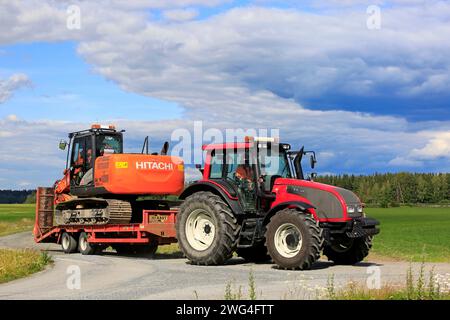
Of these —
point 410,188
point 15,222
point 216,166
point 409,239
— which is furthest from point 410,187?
point 216,166

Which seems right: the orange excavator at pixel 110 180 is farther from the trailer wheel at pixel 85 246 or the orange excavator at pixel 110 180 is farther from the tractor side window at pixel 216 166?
the tractor side window at pixel 216 166

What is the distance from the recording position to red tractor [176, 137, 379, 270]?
1516cm

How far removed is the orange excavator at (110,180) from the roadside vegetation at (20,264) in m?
2.97

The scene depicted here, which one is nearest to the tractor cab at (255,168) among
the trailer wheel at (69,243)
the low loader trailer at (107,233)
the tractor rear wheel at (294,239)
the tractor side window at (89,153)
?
the tractor rear wheel at (294,239)

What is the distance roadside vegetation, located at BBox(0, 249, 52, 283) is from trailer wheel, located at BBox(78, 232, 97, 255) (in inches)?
115

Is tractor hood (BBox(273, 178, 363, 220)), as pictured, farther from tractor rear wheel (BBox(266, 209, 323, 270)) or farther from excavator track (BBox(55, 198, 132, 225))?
excavator track (BBox(55, 198, 132, 225))

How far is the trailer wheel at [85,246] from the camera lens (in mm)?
21797

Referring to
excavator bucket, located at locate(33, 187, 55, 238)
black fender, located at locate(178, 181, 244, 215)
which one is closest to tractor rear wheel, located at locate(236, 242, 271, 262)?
black fender, located at locate(178, 181, 244, 215)

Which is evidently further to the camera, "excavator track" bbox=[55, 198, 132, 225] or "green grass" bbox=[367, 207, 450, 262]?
"green grass" bbox=[367, 207, 450, 262]

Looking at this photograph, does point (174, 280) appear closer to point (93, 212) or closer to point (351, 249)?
point (351, 249)

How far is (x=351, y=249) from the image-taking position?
1656 centimetres

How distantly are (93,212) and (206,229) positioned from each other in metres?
5.59
